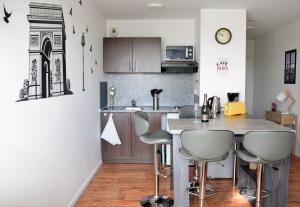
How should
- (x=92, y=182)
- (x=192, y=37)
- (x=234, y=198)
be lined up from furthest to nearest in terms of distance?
(x=192, y=37) < (x=92, y=182) < (x=234, y=198)

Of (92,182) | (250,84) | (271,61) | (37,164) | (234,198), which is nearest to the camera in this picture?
(37,164)

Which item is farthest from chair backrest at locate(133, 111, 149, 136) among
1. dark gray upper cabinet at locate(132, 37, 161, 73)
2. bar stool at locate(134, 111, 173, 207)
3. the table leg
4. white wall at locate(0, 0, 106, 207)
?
dark gray upper cabinet at locate(132, 37, 161, 73)

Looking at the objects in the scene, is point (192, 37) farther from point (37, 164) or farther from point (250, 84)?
point (37, 164)

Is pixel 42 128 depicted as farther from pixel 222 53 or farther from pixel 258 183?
pixel 222 53

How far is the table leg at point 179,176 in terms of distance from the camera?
2.79 meters

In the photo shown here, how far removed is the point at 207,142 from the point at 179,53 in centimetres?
291

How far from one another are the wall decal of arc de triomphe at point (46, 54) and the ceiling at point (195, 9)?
1531mm

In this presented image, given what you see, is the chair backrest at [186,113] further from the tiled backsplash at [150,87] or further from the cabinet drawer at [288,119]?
the cabinet drawer at [288,119]

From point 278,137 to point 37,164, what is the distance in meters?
2.04

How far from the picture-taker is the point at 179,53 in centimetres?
509

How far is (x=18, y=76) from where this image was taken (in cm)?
205

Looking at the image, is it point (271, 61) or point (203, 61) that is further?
point (271, 61)

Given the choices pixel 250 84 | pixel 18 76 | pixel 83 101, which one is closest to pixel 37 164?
pixel 18 76

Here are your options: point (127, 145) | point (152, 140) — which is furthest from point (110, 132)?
point (152, 140)
